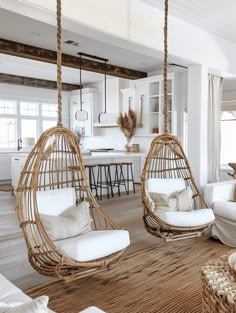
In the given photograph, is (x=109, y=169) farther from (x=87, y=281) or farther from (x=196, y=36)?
(x=87, y=281)

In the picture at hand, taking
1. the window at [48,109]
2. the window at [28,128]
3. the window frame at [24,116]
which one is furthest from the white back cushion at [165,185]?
the window at [48,109]

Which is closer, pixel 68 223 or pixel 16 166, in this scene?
pixel 68 223

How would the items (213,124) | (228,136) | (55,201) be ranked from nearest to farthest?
(55,201) → (213,124) → (228,136)

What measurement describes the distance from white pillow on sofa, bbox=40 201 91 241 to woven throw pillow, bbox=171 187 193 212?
1251 mm

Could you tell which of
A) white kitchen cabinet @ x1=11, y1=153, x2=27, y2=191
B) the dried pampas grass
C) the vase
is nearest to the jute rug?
white kitchen cabinet @ x1=11, y1=153, x2=27, y2=191

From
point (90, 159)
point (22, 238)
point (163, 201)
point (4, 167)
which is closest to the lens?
point (163, 201)

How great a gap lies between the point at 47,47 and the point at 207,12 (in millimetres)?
3251

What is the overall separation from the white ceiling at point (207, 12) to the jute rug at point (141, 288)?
9.81 feet

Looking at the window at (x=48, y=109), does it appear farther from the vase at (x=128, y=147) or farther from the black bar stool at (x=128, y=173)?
the black bar stool at (x=128, y=173)

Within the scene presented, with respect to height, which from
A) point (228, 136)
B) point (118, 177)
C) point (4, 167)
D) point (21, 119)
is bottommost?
point (118, 177)

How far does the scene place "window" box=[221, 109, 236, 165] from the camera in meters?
7.48

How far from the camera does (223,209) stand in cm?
400

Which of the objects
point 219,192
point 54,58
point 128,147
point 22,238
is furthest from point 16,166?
point 219,192

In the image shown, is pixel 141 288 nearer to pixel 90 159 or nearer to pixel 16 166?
pixel 90 159
